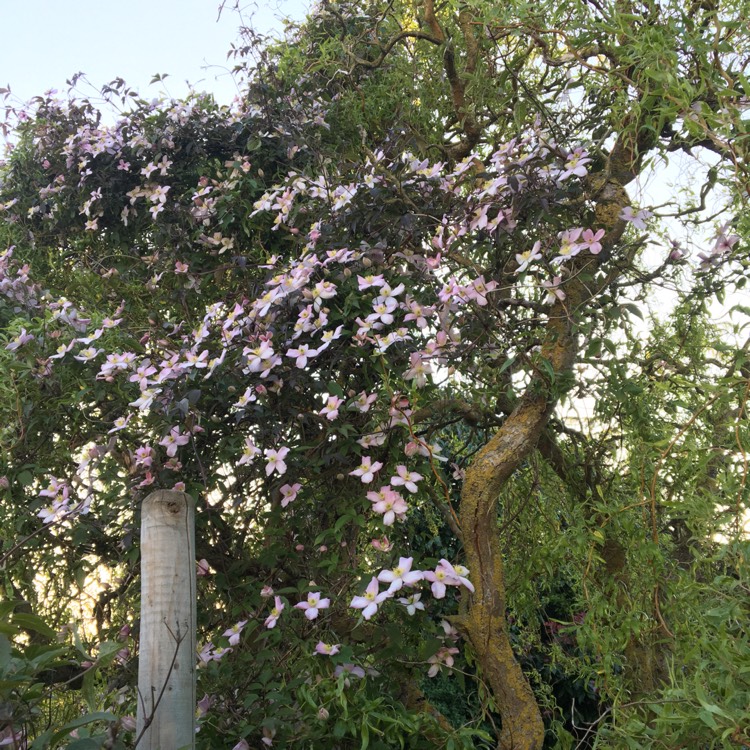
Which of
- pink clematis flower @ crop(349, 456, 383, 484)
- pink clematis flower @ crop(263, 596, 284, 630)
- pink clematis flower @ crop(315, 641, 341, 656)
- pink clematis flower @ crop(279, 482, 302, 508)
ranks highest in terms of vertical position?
pink clematis flower @ crop(349, 456, 383, 484)

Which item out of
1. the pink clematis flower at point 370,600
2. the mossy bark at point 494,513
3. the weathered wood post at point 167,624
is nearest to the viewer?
the weathered wood post at point 167,624

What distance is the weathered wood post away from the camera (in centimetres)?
119

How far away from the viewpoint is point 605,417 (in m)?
2.19

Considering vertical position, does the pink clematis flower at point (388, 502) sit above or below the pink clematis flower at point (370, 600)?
above

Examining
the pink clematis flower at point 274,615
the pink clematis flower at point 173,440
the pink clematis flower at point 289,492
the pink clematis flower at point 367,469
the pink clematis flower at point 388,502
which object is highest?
the pink clematis flower at point 173,440

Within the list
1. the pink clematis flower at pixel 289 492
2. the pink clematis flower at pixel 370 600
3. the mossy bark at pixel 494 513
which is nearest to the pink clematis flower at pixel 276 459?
the pink clematis flower at pixel 289 492

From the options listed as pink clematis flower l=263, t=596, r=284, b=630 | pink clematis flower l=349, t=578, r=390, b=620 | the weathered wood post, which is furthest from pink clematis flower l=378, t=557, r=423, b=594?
the weathered wood post

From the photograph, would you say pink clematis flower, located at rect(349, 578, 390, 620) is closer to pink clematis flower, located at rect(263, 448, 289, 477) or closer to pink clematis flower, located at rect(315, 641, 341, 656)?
pink clematis flower, located at rect(315, 641, 341, 656)

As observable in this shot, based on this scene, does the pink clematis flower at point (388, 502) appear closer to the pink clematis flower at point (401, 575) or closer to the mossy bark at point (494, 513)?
the pink clematis flower at point (401, 575)

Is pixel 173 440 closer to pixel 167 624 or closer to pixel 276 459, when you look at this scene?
pixel 276 459

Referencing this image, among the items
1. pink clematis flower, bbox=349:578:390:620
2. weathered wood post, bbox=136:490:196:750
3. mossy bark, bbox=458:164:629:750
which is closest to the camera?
weathered wood post, bbox=136:490:196:750

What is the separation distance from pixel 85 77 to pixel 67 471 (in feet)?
5.68

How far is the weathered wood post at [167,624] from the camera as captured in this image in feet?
3.92

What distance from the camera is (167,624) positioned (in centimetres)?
123
